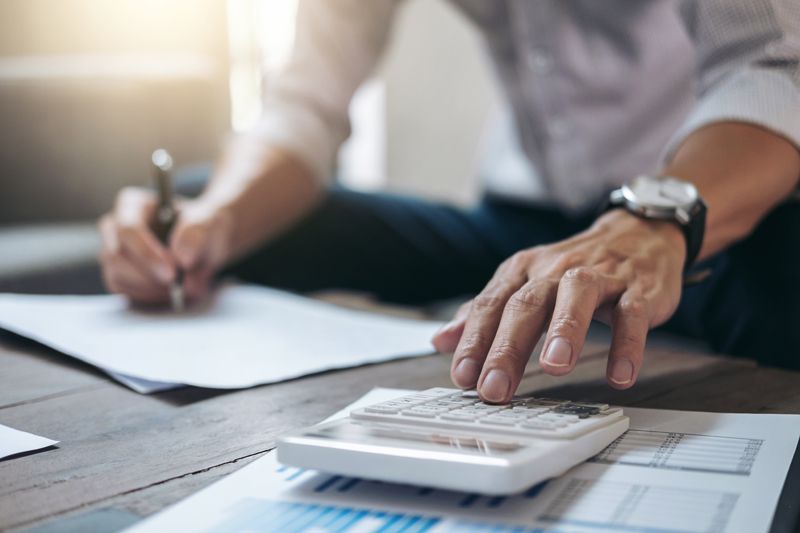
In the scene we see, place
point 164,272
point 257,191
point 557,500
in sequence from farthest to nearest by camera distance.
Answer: point 257,191
point 164,272
point 557,500

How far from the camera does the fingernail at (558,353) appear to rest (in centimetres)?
51

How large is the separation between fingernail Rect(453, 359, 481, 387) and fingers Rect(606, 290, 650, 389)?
8 centimetres

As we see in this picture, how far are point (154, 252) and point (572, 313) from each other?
1.82ft

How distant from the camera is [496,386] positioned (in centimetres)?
50

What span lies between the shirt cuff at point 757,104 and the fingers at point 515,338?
0.33 m

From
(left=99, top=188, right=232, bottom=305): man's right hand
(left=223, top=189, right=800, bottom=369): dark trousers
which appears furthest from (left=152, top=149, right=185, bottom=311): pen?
(left=223, top=189, right=800, bottom=369): dark trousers

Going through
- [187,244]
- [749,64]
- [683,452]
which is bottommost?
[683,452]

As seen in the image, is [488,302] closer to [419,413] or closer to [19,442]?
[419,413]

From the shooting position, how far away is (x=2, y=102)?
72.4 inches

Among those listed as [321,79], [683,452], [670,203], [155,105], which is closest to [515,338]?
[683,452]

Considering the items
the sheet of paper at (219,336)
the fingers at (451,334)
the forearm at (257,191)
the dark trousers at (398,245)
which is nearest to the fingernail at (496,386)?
the fingers at (451,334)

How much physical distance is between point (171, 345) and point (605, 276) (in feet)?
1.32

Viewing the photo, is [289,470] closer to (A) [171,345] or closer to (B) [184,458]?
(B) [184,458]

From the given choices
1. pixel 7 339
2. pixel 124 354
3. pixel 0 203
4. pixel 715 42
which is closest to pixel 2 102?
pixel 0 203
